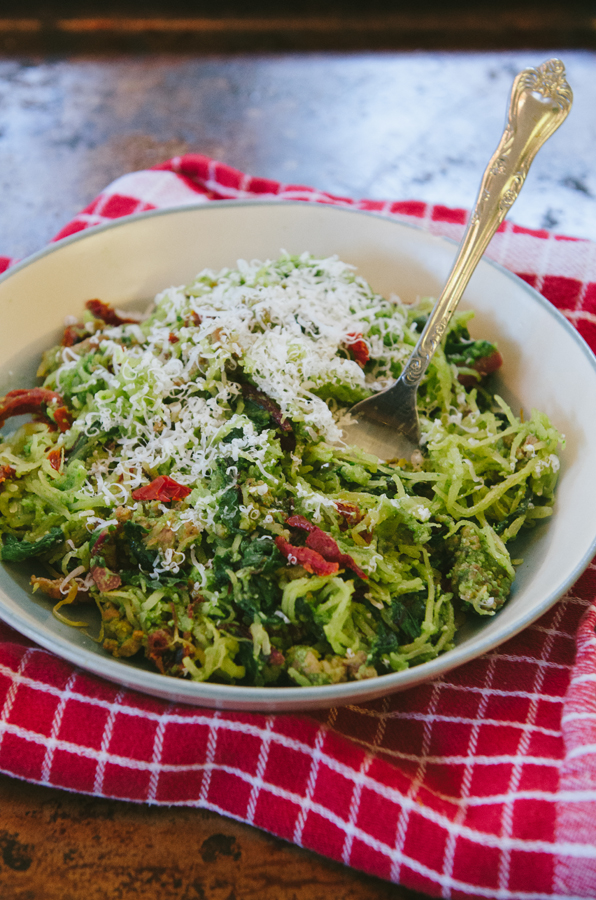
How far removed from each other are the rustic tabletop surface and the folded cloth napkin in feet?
9.27

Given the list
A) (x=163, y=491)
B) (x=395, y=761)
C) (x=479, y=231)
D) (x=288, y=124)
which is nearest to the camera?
(x=395, y=761)

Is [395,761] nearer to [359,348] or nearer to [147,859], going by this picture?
[147,859]

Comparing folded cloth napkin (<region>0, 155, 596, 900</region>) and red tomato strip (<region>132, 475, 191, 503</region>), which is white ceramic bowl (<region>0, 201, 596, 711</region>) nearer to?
folded cloth napkin (<region>0, 155, 596, 900</region>)

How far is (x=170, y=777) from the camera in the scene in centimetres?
194

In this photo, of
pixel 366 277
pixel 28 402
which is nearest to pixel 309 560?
pixel 28 402

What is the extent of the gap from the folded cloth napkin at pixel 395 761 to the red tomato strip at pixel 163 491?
579 millimetres

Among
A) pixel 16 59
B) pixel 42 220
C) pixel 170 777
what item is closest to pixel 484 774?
pixel 170 777

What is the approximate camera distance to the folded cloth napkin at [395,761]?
5.76 feet

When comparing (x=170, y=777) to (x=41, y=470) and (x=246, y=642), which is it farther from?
(x=41, y=470)

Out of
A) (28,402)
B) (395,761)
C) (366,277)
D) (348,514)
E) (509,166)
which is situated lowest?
(395,761)

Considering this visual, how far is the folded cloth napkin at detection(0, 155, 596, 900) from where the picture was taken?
1.76 m

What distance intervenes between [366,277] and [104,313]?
1223 millimetres

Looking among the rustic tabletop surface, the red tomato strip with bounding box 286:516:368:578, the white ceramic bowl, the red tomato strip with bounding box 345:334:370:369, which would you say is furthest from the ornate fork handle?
the rustic tabletop surface

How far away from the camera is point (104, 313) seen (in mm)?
3061
